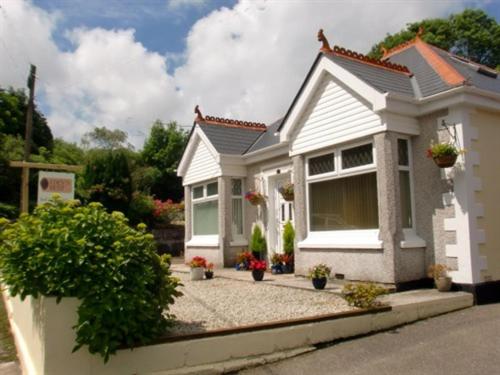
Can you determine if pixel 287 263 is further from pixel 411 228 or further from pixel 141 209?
pixel 141 209

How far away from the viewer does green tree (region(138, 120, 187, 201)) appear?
33.4 meters

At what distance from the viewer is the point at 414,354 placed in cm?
520

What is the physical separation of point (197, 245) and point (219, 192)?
2380 mm

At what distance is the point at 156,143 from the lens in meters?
34.8

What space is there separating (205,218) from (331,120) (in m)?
7.15

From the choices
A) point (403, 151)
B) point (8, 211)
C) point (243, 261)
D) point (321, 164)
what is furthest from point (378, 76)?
point (8, 211)

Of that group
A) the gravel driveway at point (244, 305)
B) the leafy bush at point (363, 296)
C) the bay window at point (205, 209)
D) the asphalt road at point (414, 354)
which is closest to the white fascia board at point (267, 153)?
the bay window at point (205, 209)

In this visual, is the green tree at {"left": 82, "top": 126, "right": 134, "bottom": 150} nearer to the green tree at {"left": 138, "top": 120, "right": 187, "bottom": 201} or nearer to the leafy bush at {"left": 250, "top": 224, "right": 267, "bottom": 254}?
the green tree at {"left": 138, "top": 120, "right": 187, "bottom": 201}

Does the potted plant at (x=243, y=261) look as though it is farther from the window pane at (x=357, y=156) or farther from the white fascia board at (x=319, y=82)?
the window pane at (x=357, y=156)

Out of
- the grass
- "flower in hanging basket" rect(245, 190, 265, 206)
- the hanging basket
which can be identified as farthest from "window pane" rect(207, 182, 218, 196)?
the hanging basket

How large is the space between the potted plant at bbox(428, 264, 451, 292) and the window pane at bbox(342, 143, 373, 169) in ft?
7.57

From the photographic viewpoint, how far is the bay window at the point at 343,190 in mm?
8867

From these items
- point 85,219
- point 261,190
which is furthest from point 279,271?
point 85,219

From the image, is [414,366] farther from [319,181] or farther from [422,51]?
[422,51]
